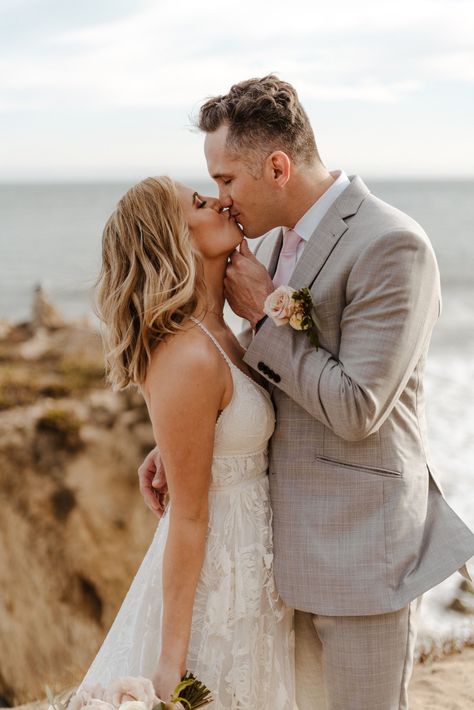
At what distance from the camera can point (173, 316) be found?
9.57 feet

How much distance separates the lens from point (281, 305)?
2.77m

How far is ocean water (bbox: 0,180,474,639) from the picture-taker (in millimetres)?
9891

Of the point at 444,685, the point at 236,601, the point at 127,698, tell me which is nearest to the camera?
the point at 127,698

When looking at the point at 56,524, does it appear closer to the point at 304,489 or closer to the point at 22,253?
the point at 304,489

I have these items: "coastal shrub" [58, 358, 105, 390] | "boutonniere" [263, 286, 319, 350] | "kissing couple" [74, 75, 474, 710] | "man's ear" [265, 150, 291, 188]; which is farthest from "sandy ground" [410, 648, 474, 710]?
"coastal shrub" [58, 358, 105, 390]

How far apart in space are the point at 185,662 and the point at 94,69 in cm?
5404

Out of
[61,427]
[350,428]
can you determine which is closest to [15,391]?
[61,427]

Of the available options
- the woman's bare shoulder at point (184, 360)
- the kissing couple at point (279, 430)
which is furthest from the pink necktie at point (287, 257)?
the woman's bare shoulder at point (184, 360)

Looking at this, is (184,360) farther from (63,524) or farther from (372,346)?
(63,524)

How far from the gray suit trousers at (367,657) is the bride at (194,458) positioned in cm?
21

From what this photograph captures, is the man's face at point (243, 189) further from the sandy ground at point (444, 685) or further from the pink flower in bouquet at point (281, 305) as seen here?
the sandy ground at point (444, 685)

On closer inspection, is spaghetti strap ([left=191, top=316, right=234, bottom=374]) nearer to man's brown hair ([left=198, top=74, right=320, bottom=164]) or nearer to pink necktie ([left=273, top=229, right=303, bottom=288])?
pink necktie ([left=273, top=229, right=303, bottom=288])

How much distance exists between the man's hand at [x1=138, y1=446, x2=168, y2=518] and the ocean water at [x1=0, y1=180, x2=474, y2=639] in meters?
0.74

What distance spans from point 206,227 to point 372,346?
792 mm
